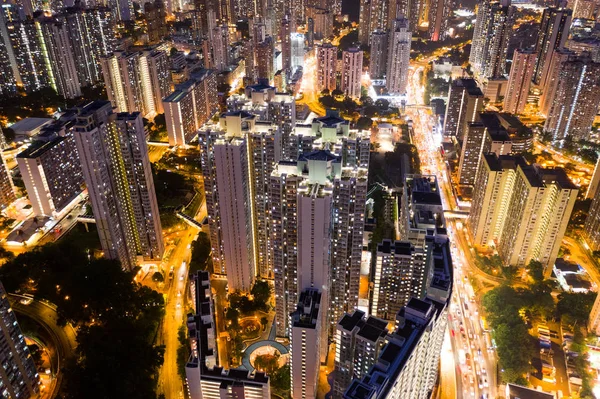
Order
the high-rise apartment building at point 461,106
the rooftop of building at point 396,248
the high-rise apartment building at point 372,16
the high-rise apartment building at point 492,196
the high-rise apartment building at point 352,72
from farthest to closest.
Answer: the high-rise apartment building at point 372,16
the high-rise apartment building at point 352,72
the high-rise apartment building at point 461,106
the high-rise apartment building at point 492,196
the rooftop of building at point 396,248

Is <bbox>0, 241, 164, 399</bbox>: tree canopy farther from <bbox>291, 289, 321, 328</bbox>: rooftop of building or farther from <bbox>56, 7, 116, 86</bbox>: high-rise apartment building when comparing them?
<bbox>56, 7, 116, 86</bbox>: high-rise apartment building

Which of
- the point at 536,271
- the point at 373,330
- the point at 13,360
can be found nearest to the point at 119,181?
the point at 13,360

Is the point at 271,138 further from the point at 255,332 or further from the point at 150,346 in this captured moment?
the point at 150,346

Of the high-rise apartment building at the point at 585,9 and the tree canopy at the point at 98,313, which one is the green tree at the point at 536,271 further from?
the high-rise apartment building at the point at 585,9

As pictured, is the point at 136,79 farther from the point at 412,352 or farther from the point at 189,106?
the point at 412,352

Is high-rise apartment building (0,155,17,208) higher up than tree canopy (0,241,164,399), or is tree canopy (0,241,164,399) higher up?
high-rise apartment building (0,155,17,208)

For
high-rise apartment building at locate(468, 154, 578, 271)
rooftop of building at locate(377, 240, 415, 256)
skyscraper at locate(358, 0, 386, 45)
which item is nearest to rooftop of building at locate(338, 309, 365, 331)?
rooftop of building at locate(377, 240, 415, 256)

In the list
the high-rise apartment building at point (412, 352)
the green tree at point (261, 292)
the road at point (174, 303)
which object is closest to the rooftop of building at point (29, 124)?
the road at point (174, 303)
